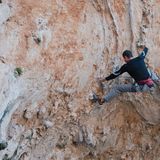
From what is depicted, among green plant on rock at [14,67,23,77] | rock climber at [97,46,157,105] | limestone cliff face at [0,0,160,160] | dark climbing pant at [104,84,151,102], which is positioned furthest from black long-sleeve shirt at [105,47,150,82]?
green plant on rock at [14,67,23,77]

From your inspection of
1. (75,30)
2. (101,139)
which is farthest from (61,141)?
(75,30)

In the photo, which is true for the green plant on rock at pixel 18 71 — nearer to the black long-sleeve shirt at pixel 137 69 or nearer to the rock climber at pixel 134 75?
the rock climber at pixel 134 75

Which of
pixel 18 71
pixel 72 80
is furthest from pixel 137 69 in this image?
pixel 18 71

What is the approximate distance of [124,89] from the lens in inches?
412

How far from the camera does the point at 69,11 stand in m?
10.6

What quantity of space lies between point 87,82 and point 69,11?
175 cm

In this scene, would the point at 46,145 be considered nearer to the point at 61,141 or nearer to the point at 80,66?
the point at 61,141

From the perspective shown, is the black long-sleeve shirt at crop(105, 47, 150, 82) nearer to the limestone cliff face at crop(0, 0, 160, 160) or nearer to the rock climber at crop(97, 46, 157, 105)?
the rock climber at crop(97, 46, 157, 105)

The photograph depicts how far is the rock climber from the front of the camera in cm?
980

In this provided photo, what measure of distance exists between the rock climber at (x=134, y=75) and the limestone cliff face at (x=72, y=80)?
40 cm

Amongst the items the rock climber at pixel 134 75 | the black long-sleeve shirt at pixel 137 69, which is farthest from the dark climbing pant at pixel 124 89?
the black long-sleeve shirt at pixel 137 69

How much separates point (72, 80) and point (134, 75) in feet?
5.04

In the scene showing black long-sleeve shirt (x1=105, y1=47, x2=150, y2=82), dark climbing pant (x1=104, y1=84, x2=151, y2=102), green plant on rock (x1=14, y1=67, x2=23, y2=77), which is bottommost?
dark climbing pant (x1=104, y1=84, x2=151, y2=102)

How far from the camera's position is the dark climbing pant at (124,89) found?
33.6 ft
